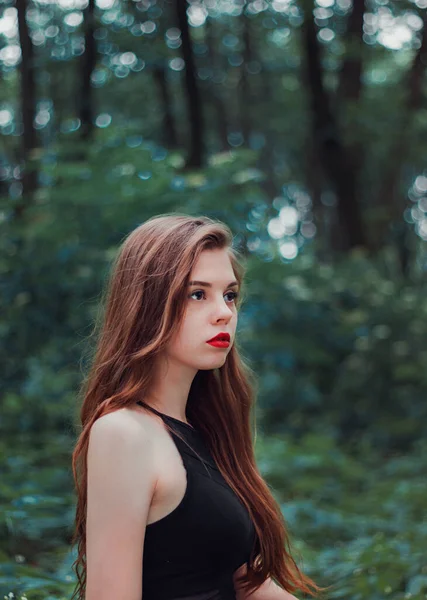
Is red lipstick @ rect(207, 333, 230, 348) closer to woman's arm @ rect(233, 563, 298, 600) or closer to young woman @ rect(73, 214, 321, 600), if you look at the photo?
young woman @ rect(73, 214, 321, 600)

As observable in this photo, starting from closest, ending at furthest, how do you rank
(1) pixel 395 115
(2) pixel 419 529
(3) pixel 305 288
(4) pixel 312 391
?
(2) pixel 419 529 < (3) pixel 305 288 < (4) pixel 312 391 < (1) pixel 395 115

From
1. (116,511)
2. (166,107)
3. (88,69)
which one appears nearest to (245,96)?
(166,107)

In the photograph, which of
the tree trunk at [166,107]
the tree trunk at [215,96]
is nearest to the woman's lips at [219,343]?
the tree trunk at [166,107]

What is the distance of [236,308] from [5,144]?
33.1ft

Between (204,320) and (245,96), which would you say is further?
(245,96)

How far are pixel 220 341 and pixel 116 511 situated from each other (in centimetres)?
51

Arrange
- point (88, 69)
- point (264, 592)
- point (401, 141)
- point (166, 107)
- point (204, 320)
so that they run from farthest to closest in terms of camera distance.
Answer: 1. point (166, 107)
2. point (401, 141)
3. point (88, 69)
4. point (264, 592)
5. point (204, 320)

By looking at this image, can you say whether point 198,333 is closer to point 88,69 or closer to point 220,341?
point 220,341

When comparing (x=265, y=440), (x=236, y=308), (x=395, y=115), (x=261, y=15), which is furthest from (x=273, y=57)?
(x=236, y=308)

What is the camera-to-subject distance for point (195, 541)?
2.00m

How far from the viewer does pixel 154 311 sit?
2123mm

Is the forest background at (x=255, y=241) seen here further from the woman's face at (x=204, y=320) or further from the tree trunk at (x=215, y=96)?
the woman's face at (x=204, y=320)

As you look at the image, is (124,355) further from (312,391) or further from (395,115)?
(395,115)

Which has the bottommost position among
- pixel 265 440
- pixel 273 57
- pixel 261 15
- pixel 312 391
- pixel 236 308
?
pixel 236 308
